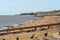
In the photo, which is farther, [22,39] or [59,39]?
[22,39]

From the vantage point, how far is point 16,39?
1051 cm

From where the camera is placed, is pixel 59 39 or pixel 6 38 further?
pixel 6 38

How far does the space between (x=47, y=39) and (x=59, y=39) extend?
0.51m

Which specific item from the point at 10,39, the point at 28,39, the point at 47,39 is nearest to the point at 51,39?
the point at 47,39

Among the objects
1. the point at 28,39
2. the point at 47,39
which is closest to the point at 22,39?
the point at 28,39

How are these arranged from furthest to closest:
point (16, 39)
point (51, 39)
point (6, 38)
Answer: point (6, 38) < point (16, 39) < point (51, 39)

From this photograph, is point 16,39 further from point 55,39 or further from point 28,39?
point 55,39

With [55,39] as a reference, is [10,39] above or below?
below

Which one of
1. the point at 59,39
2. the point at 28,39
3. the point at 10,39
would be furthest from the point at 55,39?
the point at 10,39

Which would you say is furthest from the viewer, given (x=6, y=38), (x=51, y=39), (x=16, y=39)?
(x=6, y=38)

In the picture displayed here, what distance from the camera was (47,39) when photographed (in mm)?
8984

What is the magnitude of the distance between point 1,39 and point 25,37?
1.25 m

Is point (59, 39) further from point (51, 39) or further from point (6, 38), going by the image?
point (6, 38)

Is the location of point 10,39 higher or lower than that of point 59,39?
lower
